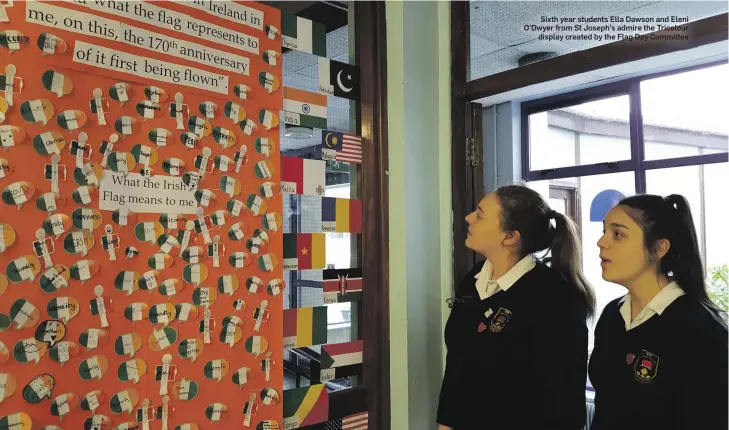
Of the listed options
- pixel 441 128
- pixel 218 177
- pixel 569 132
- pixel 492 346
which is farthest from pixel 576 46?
pixel 218 177

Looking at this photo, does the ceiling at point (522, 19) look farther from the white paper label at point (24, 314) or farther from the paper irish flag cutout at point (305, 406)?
the white paper label at point (24, 314)

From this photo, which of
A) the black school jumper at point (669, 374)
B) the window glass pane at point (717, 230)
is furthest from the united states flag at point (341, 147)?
the window glass pane at point (717, 230)

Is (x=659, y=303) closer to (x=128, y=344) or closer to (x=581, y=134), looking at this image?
(x=581, y=134)

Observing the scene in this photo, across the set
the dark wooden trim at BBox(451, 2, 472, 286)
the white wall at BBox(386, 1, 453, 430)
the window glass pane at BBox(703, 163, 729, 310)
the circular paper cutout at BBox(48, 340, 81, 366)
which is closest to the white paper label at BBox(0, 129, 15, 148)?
the circular paper cutout at BBox(48, 340, 81, 366)

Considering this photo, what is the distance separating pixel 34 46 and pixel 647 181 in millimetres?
2230

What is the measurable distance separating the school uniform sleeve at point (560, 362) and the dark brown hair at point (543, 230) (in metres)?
0.10

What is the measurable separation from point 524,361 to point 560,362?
106 millimetres

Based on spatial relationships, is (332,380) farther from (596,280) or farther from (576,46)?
(576,46)

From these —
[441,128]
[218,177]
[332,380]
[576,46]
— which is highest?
[576,46]

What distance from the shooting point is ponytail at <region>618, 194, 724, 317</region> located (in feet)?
4.25

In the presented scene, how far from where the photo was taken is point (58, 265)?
4.32 feet

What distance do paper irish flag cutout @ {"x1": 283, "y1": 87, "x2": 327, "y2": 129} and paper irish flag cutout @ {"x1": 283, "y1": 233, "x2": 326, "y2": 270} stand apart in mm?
412

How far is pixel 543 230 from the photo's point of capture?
1.67 meters

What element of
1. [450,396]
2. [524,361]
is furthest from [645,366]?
[450,396]
